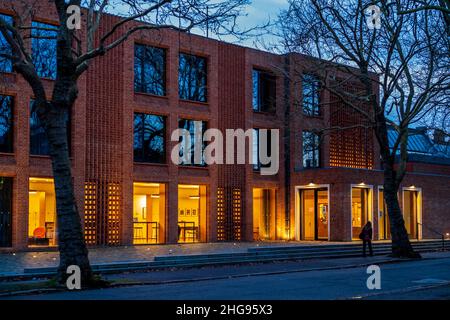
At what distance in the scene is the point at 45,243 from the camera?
29.4 meters

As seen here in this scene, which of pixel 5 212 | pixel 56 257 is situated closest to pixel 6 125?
pixel 5 212

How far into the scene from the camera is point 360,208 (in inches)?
1462

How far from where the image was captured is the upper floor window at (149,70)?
3306 centimetres

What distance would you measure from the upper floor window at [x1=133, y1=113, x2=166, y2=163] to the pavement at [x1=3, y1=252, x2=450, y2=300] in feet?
34.9

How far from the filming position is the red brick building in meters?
29.1

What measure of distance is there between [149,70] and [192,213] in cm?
785

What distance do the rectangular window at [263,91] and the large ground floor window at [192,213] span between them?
621 cm

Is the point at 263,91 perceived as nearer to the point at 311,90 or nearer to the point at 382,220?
the point at 311,90

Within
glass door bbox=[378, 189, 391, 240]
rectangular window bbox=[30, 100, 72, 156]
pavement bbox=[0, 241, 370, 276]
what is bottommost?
pavement bbox=[0, 241, 370, 276]

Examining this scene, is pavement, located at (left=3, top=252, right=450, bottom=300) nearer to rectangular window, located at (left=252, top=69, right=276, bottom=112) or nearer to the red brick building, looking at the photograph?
the red brick building

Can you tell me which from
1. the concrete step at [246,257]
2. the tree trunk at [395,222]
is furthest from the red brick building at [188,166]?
the concrete step at [246,257]

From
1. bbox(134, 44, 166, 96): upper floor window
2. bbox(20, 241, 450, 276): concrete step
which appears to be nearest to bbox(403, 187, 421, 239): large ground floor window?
bbox(20, 241, 450, 276): concrete step

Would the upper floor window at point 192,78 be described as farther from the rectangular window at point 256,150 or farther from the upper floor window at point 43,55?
the upper floor window at point 43,55

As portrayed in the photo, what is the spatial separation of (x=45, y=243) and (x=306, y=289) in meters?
16.7
